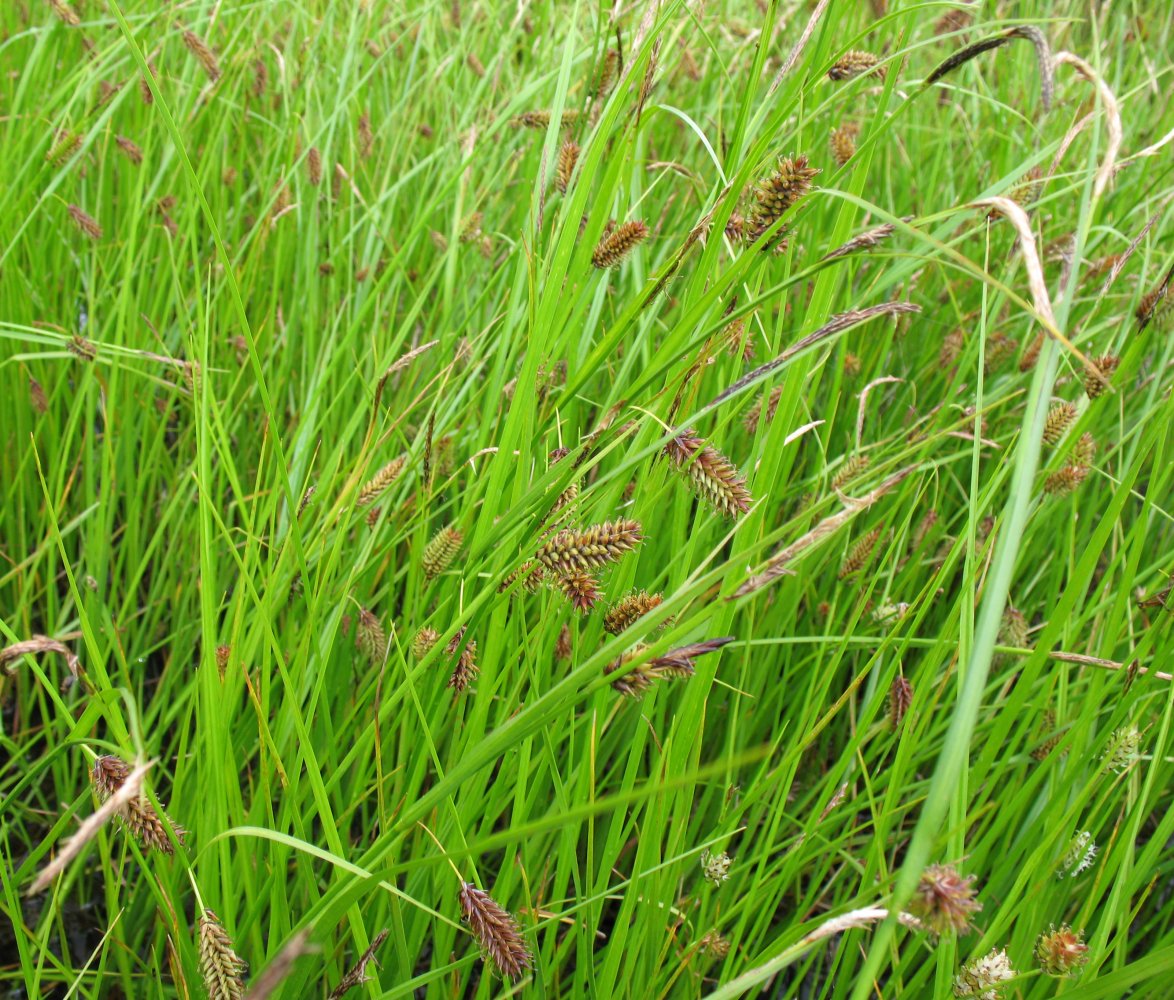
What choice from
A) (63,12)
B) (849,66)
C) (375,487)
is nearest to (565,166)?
(849,66)

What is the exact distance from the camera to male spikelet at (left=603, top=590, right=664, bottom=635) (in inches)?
37.8

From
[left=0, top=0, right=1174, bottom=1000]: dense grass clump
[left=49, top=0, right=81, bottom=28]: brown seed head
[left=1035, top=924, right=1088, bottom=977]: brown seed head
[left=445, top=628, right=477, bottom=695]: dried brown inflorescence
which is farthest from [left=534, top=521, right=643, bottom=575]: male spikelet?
[left=49, top=0, right=81, bottom=28]: brown seed head

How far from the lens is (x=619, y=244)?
1144mm

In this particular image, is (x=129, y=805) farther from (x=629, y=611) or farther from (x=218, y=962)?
(x=629, y=611)

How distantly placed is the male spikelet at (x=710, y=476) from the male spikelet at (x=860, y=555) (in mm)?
721

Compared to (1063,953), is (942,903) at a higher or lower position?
higher

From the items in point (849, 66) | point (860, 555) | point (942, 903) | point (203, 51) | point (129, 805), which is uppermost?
point (849, 66)

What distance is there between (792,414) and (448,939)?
0.84 meters

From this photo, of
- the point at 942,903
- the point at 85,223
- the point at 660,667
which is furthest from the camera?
the point at 85,223

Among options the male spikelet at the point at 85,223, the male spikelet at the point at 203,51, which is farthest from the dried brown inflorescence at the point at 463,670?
the male spikelet at the point at 203,51

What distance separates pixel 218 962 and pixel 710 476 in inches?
27.1

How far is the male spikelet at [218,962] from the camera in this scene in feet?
3.10

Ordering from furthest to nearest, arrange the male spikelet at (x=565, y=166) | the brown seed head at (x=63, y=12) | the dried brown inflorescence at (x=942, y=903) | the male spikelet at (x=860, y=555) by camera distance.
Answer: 1. the brown seed head at (x=63, y=12)
2. the male spikelet at (x=860, y=555)
3. the male spikelet at (x=565, y=166)
4. the dried brown inflorescence at (x=942, y=903)

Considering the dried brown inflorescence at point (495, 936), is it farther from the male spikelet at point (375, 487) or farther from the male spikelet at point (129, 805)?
the male spikelet at point (375, 487)
